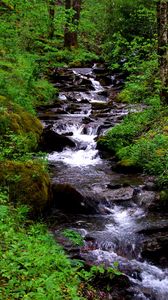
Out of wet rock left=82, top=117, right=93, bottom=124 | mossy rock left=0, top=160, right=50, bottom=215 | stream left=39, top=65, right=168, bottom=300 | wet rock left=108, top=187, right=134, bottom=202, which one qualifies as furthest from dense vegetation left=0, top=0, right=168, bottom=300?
wet rock left=82, top=117, right=93, bottom=124

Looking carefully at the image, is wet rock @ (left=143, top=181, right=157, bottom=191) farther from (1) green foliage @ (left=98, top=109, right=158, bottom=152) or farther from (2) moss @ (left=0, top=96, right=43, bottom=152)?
(2) moss @ (left=0, top=96, right=43, bottom=152)

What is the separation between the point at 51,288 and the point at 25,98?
11723mm

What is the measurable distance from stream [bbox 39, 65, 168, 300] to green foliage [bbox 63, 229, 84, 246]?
129 mm

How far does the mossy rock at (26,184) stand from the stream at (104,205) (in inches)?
19.8

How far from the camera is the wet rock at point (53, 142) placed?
1405 cm

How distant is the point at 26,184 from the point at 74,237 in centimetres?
162

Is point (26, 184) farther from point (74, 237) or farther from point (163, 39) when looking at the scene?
point (163, 39)

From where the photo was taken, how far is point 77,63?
1021 inches

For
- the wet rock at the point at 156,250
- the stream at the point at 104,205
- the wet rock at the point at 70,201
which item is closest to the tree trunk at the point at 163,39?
the stream at the point at 104,205

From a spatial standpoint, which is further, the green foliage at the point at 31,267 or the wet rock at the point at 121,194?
the wet rock at the point at 121,194

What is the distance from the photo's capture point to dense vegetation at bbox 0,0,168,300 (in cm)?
545

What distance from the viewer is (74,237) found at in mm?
7691

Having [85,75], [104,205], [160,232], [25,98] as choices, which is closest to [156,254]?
[160,232]

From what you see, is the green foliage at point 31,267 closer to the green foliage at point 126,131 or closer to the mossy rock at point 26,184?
the mossy rock at point 26,184
